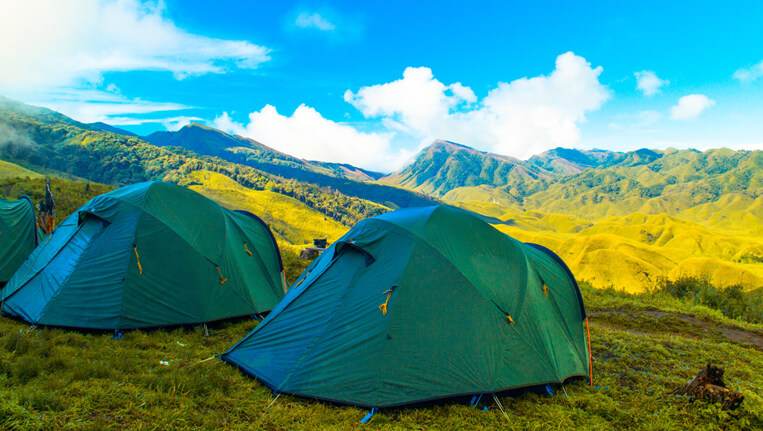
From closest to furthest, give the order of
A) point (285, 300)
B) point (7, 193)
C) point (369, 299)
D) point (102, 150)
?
point (369, 299) → point (285, 300) → point (7, 193) → point (102, 150)

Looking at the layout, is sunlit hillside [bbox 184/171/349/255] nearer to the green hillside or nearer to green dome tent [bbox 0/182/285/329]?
the green hillside

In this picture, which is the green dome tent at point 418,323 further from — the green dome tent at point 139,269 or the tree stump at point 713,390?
the green dome tent at point 139,269

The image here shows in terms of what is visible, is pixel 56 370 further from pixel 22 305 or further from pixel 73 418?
pixel 22 305

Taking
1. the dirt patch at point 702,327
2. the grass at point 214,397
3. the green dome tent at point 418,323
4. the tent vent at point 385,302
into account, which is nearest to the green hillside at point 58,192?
the grass at point 214,397

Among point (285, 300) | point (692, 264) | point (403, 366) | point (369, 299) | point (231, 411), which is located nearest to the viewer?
point (231, 411)

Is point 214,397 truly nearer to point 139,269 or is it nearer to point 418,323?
point 418,323

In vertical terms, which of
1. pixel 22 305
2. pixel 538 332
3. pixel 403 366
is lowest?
pixel 22 305

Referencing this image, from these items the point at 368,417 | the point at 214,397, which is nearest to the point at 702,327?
the point at 368,417

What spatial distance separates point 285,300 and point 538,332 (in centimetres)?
503

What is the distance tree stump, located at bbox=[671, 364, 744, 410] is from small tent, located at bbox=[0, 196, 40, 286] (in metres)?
17.7

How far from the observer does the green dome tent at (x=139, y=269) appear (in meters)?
7.72

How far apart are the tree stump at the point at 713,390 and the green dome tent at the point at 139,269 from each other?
9.45 metres

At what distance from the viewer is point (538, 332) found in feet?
20.8

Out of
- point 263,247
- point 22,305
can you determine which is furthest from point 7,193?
point 263,247
